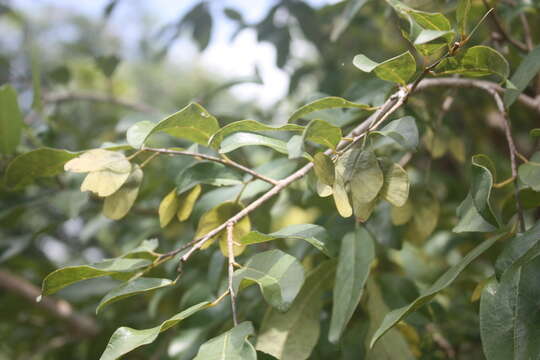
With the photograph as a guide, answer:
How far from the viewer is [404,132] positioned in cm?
46

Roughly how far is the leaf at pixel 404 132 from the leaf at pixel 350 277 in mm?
149

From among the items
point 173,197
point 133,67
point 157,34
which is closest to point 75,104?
point 157,34

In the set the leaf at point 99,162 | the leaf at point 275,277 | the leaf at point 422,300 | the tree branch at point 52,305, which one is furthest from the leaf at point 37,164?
the tree branch at point 52,305

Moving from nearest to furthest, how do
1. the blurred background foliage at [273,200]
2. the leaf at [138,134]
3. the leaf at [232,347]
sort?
1. the leaf at [232,347]
2. the leaf at [138,134]
3. the blurred background foliage at [273,200]

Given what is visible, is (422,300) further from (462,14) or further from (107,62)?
(107,62)

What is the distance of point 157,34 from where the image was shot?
4.27ft

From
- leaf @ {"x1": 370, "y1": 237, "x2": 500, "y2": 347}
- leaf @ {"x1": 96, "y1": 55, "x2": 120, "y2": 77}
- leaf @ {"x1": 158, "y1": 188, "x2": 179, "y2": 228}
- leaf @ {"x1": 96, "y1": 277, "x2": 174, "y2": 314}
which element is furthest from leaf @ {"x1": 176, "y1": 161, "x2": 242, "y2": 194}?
leaf @ {"x1": 96, "y1": 55, "x2": 120, "y2": 77}

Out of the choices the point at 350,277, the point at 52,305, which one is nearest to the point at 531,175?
the point at 350,277

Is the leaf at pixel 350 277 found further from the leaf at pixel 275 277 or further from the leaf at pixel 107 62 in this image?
the leaf at pixel 107 62

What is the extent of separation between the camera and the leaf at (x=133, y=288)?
0.47m

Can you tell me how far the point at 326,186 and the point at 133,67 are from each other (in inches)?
223

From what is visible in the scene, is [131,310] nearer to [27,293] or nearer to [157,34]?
[27,293]

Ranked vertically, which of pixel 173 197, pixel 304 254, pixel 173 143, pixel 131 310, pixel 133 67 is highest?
pixel 173 197

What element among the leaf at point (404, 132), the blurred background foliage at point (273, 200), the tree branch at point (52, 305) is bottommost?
the tree branch at point (52, 305)
